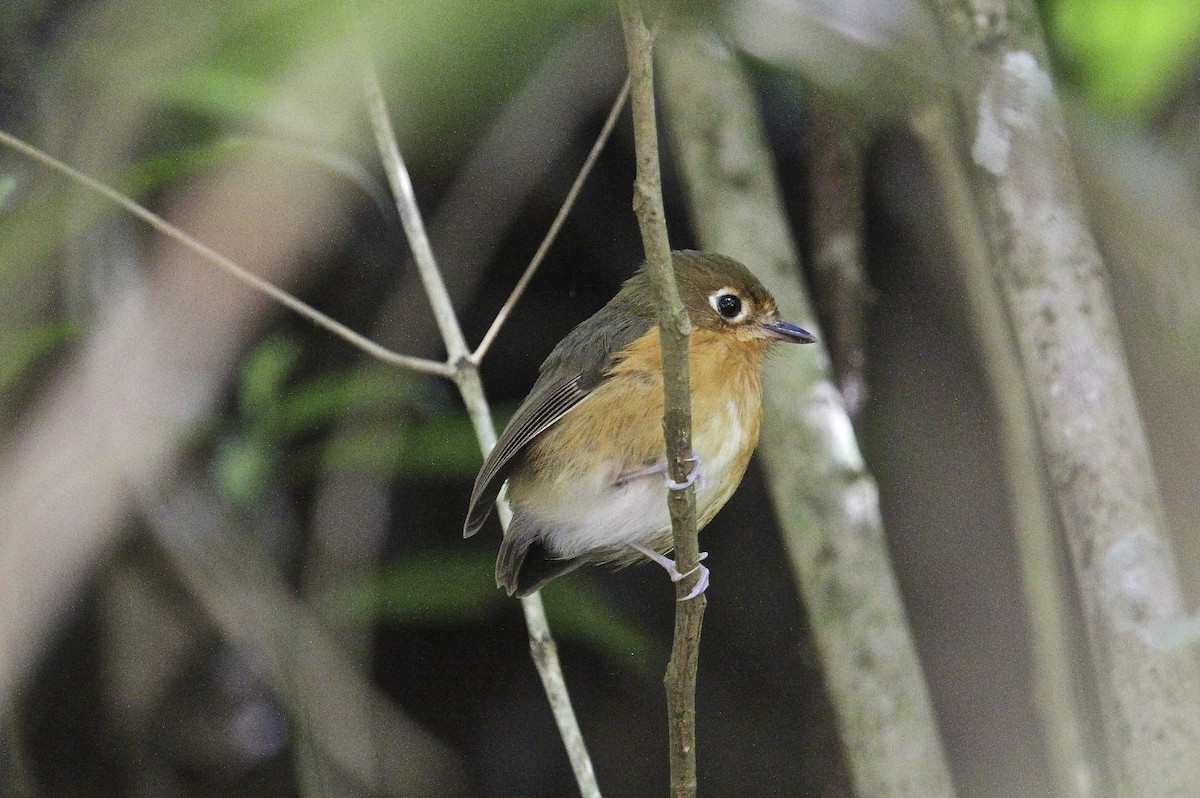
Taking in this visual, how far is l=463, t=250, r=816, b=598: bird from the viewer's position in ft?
7.87

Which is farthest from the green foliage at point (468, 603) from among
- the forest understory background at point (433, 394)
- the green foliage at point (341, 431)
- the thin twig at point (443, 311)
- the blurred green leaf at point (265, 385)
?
the thin twig at point (443, 311)

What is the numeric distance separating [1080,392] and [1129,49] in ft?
3.03

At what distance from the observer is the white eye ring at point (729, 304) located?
8.48 ft

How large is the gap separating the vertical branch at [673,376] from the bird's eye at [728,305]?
2.77 feet

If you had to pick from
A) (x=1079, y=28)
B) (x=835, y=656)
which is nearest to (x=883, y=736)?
(x=835, y=656)

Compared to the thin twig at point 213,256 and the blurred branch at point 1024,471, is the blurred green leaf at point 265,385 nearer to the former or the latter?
the thin twig at point 213,256

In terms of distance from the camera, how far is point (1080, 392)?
8.44 ft

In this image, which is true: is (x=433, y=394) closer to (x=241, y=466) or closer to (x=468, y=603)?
(x=468, y=603)

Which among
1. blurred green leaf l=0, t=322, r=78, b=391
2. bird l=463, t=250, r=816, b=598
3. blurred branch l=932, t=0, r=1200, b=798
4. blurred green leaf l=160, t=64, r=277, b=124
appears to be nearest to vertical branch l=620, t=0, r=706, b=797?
bird l=463, t=250, r=816, b=598

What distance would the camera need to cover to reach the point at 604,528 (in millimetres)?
2512

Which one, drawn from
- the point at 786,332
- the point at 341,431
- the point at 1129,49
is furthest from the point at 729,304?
the point at 341,431

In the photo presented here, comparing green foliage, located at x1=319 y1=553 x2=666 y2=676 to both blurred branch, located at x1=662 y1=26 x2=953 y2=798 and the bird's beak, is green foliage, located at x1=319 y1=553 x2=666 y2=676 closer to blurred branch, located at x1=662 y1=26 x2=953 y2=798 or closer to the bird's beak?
blurred branch, located at x1=662 y1=26 x2=953 y2=798

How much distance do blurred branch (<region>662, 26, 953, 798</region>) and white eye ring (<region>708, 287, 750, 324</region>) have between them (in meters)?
0.33

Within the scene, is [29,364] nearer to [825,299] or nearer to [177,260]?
[177,260]
